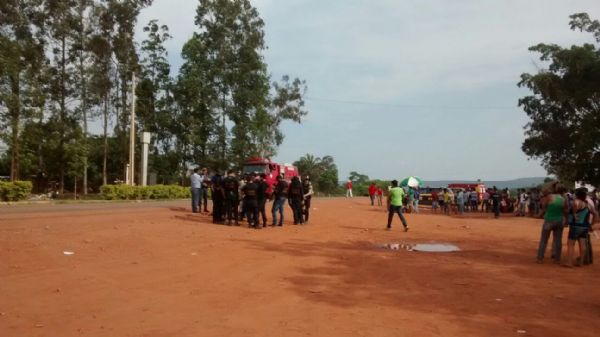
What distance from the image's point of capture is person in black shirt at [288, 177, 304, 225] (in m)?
18.4

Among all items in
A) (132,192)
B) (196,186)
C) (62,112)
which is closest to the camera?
(196,186)

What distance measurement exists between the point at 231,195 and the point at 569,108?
23192mm

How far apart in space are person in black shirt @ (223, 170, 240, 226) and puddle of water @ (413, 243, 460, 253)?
244 inches

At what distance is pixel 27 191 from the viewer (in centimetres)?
2586

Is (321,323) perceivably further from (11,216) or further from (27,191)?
(27,191)

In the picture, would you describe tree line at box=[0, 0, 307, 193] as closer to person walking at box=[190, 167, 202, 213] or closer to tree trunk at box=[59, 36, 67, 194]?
tree trunk at box=[59, 36, 67, 194]

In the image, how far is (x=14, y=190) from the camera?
25.1m

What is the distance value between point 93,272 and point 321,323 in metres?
4.71

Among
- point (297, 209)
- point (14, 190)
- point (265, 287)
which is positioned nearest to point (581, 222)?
point (265, 287)

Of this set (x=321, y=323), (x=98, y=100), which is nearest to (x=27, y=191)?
(x=98, y=100)

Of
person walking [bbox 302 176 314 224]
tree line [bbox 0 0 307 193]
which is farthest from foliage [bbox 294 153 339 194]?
person walking [bbox 302 176 314 224]

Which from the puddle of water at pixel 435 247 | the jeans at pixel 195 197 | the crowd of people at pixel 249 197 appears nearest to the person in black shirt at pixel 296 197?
the crowd of people at pixel 249 197

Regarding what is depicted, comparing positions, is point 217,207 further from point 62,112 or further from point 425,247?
point 62,112

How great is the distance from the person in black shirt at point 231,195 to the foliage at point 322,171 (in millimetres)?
45551
